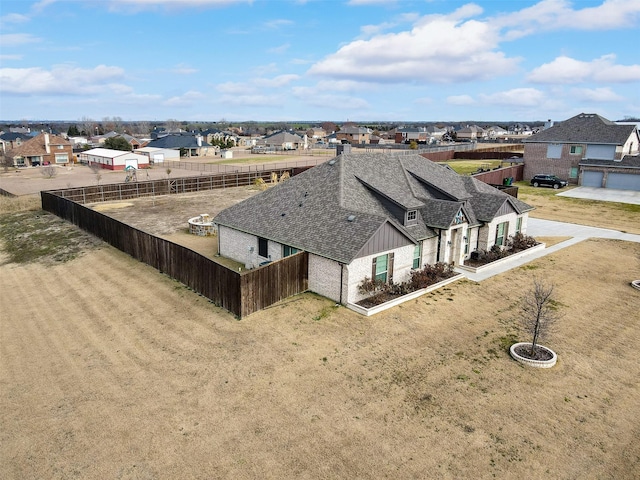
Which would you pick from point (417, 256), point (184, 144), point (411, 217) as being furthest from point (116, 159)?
point (417, 256)

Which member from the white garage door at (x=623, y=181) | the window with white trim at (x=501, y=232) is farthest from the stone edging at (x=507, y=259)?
the white garage door at (x=623, y=181)

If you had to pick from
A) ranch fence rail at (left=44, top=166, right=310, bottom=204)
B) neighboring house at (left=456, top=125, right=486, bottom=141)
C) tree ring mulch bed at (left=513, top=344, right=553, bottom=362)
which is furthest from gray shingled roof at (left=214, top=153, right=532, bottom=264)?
neighboring house at (left=456, top=125, right=486, bottom=141)

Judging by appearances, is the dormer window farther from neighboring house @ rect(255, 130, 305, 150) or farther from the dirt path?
neighboring house @ rect(255, 130, 305, 150)

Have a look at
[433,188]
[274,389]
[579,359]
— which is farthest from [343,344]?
[433,188]

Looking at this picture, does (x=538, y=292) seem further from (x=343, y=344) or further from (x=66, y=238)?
(x=66, y=238)

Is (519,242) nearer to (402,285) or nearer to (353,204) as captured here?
(402,285)
